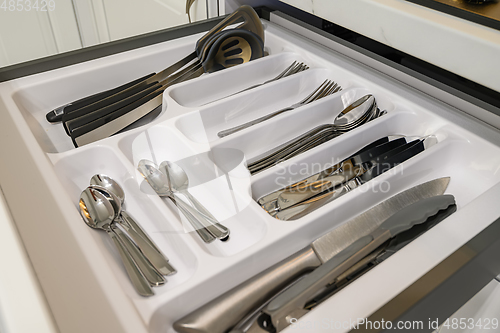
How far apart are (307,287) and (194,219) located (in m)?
0.19

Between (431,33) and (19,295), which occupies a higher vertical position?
(431,33)

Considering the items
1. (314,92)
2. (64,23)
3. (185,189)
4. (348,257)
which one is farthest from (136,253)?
(64,23)

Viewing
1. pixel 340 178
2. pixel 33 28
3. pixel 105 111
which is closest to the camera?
pixel 340 178

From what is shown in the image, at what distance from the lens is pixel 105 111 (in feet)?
2.19

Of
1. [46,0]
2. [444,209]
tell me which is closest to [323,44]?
[444,209]

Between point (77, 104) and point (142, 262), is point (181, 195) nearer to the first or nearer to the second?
point (142, 262)

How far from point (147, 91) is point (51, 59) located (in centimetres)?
21

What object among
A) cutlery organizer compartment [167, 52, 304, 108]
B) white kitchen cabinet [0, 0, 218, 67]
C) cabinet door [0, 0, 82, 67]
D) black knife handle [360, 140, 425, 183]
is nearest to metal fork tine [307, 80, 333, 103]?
cutlery organizer compartment [167, 52, 304, 108]

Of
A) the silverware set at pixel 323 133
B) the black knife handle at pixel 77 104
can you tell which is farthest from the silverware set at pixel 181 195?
the black knife handle at pixel 77 104

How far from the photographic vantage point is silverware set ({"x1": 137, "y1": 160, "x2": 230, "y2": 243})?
1.63ft

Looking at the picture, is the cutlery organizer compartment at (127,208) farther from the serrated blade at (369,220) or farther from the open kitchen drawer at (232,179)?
the serrated blade at (369,220)

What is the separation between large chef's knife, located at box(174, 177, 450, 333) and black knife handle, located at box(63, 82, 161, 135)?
398 millimetres

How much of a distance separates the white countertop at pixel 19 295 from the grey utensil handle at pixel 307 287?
0.21 m

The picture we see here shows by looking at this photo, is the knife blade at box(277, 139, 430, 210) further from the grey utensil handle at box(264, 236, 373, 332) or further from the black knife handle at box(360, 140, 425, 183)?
the grey utensil handle at box(264, 236, 373, 332)
